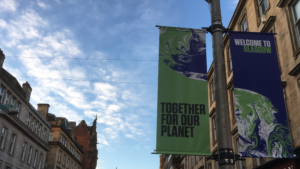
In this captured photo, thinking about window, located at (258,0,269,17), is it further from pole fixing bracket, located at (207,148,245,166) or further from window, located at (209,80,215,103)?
pole fixing bracket, located at (207,148,245,166)

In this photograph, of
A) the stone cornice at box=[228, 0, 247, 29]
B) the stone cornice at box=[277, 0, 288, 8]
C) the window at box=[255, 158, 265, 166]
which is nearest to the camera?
the stone cornice at box=[277, 0, 288, 8]

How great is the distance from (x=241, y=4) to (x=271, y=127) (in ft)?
58.1

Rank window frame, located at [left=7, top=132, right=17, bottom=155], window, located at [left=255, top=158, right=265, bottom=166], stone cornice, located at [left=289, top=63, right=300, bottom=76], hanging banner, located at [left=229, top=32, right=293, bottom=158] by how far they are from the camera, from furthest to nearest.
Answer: window frame, located at [left=7, top=132, right=17, bottom=155], window, located at [left=255, top=158, right=265, bottom=166], stone cornice, located at [left=289, top=63, right=300, bottom=76], hanging banner, located at [left=229, top=32, right=293, bottom=158]

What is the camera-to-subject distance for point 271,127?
8.08 meters

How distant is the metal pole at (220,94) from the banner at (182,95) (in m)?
1.34

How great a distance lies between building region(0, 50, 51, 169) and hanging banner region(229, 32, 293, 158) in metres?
30.9

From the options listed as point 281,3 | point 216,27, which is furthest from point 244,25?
point 216,27

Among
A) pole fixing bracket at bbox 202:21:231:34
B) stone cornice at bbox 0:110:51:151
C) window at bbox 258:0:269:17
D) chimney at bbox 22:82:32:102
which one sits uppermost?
chimney at bbox 22:82:32:102

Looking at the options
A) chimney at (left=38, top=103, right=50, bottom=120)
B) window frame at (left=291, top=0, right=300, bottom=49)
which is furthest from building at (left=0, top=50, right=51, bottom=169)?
window frame at (left=291, top=0, right=300, bottom=49)

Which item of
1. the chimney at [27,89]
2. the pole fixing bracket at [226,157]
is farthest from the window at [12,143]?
the pole fixing bracket at [226,157]

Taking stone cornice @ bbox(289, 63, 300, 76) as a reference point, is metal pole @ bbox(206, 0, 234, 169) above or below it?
below

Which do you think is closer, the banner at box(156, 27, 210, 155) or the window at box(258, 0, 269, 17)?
the banner at box(156, 27, 210, 155)

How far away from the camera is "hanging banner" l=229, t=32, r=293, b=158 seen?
7.67m

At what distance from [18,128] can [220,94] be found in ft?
123
